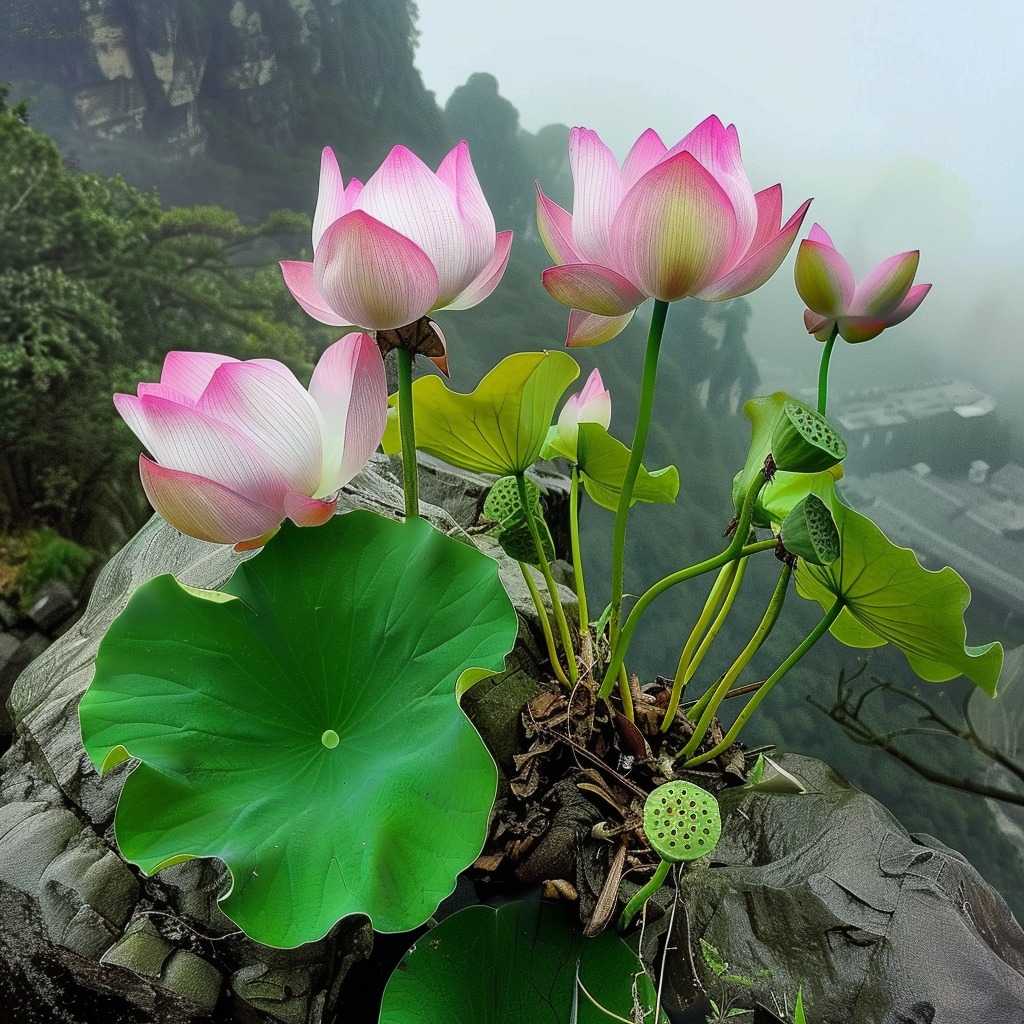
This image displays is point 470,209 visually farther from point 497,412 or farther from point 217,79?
point 217,79

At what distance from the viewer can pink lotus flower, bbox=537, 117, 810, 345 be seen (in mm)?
309

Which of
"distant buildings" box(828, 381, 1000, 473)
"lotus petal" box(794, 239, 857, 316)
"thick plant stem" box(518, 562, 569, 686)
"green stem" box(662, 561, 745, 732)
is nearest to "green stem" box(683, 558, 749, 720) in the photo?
"green stem" box(662, 561, 745, 732)

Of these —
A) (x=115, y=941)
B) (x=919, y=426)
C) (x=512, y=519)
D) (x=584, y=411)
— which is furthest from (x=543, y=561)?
(x=919, y=426)

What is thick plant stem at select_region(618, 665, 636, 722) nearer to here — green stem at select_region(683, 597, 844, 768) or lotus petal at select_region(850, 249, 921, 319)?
green stem at select_region(683, 597, 844, 768)

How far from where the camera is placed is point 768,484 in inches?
18.7

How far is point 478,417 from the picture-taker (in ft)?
1.59

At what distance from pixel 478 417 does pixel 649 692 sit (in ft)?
1.10

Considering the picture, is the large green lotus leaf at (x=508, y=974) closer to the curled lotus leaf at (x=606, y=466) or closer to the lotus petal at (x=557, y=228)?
the curled lotus leaf at (x=606, y=466)

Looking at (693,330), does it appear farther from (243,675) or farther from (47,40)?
(47,40)

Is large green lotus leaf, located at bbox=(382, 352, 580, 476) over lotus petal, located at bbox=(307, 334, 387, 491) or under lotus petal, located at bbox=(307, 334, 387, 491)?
under

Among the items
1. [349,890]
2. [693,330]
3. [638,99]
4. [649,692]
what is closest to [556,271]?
[349,890]

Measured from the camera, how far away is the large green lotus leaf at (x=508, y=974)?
0.38 meters

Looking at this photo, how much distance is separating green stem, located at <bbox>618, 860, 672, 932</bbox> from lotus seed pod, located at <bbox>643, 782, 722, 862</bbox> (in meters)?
0.03

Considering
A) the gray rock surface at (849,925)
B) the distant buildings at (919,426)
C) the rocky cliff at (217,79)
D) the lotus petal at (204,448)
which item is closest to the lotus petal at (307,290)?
the lotus petal at (204,448)
